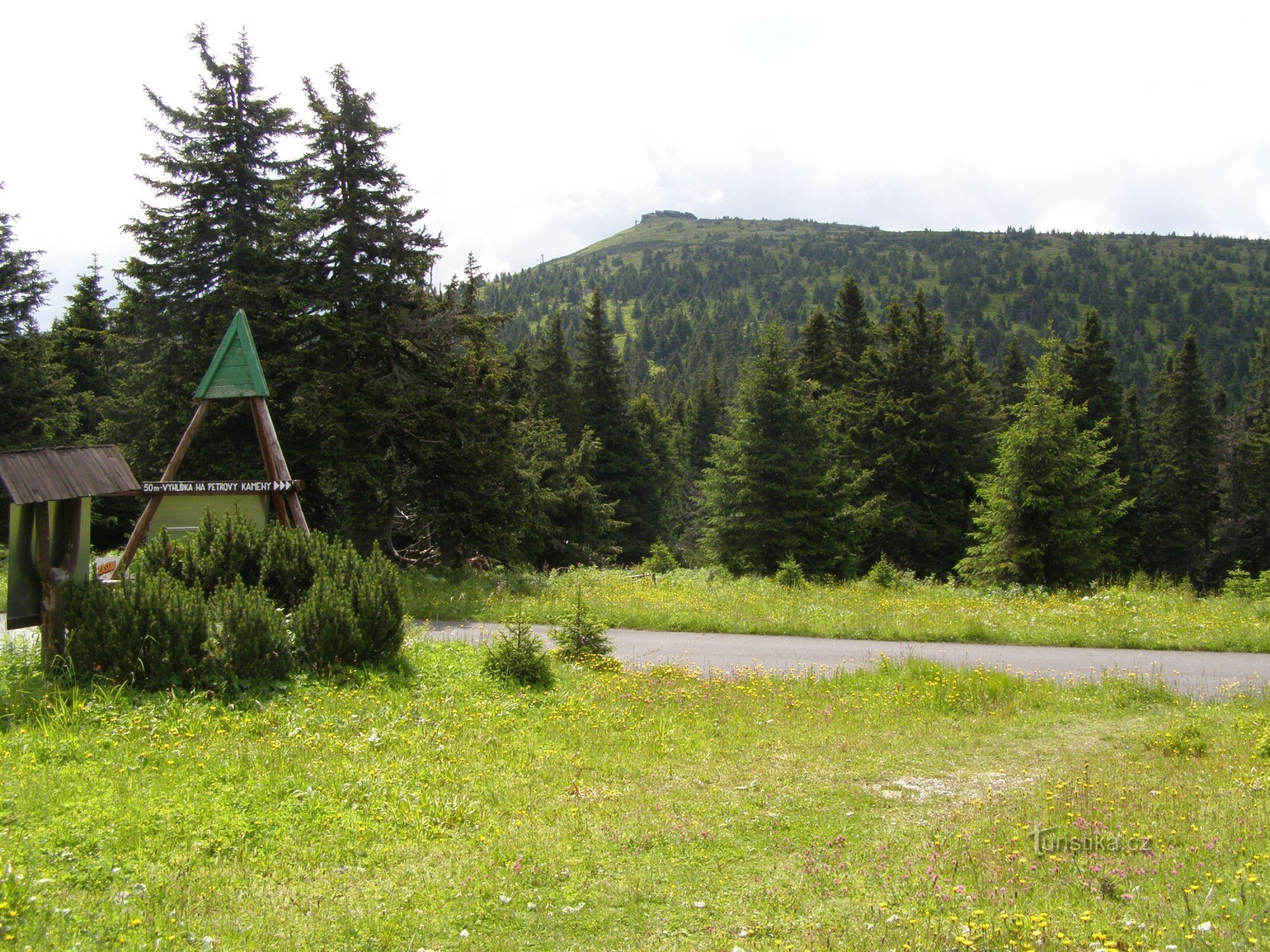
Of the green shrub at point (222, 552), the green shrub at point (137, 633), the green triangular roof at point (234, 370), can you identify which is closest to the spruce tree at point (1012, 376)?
the green triangular roof at point (234, 370)

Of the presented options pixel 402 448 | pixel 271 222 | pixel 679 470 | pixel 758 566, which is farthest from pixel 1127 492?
pixel 271 222

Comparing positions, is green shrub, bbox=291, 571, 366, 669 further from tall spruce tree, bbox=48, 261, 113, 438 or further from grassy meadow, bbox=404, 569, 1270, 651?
tall spruce tree, bbox=48, 261, 113, 438

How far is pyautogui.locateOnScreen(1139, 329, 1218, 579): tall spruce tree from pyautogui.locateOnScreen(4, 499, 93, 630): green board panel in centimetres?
4953

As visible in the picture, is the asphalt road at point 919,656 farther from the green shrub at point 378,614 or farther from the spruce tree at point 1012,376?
the spruce tree at point 1012,376

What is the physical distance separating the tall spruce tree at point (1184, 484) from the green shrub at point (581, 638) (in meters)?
43.9

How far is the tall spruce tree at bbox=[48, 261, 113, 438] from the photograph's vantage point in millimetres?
34875

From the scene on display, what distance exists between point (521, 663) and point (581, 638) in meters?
1.83

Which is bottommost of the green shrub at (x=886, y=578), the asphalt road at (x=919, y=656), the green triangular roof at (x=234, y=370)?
the asphalt road at (x=919, y=656)

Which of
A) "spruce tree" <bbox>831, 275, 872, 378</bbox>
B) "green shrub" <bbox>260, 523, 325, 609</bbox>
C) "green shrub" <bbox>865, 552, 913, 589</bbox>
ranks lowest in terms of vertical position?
"green shrub" <bbox>865, 552, 913, 589</bbox>

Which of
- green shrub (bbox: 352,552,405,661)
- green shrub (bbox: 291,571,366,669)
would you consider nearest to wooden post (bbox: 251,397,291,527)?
green shrub (bbox: 352,552,405,661)

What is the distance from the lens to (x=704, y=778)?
7340 millimetres

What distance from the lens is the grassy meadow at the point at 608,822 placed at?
4.70 m

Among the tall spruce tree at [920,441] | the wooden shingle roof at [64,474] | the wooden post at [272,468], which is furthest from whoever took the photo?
the tall spruce tree at [920,441]

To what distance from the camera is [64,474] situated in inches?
340
